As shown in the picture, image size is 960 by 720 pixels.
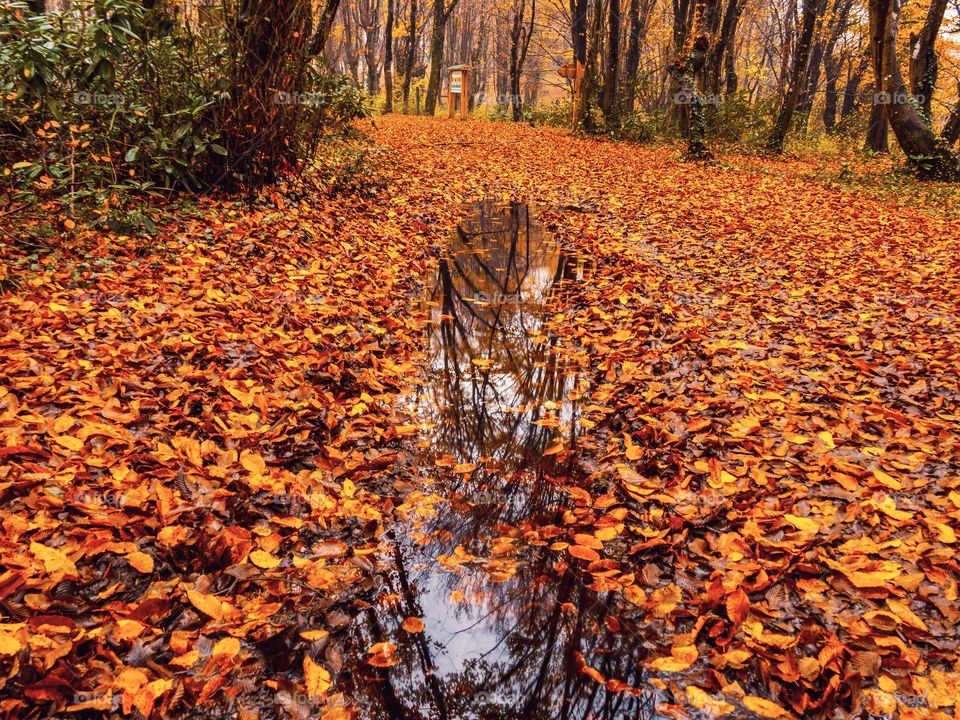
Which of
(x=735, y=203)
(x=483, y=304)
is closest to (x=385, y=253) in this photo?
(x=483, y=304)

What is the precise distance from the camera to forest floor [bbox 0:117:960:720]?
197cm

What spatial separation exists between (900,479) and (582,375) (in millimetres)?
2024

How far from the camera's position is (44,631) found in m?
1.87

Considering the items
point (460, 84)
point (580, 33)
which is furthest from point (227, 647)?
point (460, 84)

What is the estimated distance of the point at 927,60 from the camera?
12.3 m

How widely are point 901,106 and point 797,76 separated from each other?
123 inches

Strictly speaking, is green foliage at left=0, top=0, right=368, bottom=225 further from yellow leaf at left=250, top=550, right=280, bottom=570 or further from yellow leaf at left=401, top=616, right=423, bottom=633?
yellow leaf at left=401, top=616, right=423, bottom=633

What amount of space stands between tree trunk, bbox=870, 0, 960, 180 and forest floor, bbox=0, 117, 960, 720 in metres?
7.01

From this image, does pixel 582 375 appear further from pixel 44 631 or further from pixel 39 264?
pixel 39 264

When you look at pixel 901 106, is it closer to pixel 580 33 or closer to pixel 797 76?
pixel 797 76

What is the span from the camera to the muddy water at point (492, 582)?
200 centimetres

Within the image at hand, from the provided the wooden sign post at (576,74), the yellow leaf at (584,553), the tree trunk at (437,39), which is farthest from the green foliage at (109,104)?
the tree trunk at (437,39)

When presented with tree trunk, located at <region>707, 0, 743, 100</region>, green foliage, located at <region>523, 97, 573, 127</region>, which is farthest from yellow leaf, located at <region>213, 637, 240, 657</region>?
green foliage, located at <region>523, 97, 573, 127</region>

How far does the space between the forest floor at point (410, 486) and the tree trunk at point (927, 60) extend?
392 inches
